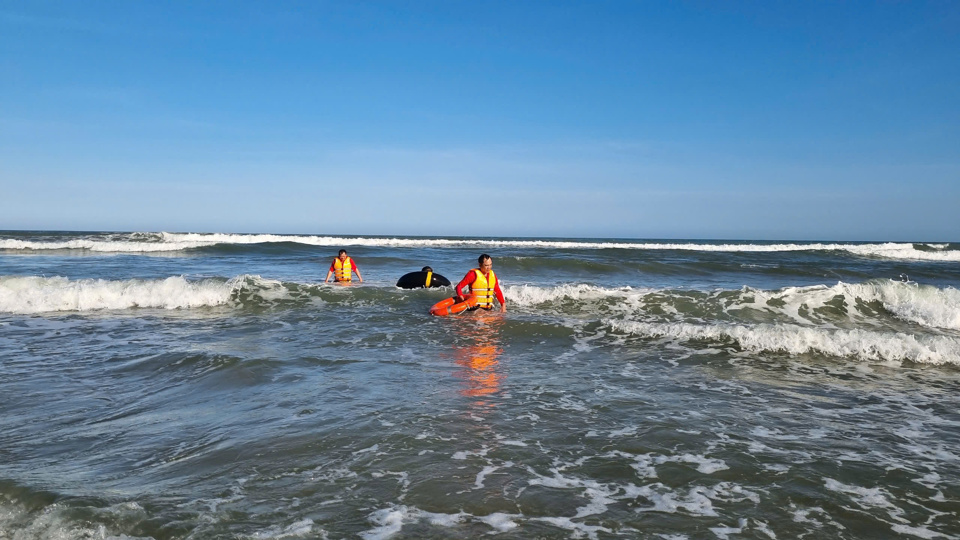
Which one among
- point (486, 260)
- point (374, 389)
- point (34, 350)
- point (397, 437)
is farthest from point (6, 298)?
point (397, 437)

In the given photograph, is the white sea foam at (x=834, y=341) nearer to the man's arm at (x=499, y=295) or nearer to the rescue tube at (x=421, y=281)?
the man's arm at (x=499, y=295)

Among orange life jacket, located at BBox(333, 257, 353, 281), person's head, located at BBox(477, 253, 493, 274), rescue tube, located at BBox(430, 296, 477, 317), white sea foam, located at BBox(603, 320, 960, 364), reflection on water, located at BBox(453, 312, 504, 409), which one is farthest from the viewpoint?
orange life jacket, located at BBox(333, 257, 353, 281)

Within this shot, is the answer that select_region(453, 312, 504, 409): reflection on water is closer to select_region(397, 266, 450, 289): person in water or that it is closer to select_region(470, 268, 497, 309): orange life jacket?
select_region(470, 268, 497, 309): orange life jacket

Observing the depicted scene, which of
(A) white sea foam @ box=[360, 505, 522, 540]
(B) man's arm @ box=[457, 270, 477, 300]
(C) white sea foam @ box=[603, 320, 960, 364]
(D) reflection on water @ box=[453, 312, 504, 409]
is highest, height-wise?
(B) man's arm @ box=[457, 270, 477, 300]

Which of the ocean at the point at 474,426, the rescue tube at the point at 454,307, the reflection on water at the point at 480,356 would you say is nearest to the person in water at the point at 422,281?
the ocean at the point at 474,426

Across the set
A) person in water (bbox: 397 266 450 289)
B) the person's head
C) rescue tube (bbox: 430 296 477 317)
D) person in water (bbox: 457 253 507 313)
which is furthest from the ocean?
person in water (bbox: 397 266 450 289)

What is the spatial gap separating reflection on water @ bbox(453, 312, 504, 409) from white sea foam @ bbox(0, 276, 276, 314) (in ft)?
22.7

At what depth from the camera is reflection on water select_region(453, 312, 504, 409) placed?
22.4 feet

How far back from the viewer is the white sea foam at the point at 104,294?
46.0ft

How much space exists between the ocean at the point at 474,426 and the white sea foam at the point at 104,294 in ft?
2.27

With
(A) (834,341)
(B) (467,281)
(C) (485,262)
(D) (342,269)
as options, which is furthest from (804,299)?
(D) (342,269)

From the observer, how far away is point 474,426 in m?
5.53

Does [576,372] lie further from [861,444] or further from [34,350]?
[34,350]

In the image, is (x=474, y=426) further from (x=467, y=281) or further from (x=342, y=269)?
(x=342, y=269)
